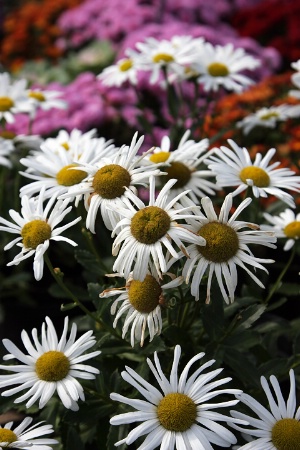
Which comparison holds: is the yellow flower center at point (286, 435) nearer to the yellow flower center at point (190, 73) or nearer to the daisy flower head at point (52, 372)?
the daisy flower head at point (52, 372)

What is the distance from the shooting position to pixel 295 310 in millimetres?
1957

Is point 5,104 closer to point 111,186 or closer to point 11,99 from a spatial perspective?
point 11,99

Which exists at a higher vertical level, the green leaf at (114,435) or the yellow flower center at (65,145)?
the yellow flower center at (65,145)

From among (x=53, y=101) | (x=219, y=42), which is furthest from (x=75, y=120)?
(x=219, y=42)

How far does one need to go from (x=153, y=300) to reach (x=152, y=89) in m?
2.12

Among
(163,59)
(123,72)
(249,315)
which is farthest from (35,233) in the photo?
(123,72)

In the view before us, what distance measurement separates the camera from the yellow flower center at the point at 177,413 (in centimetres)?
92

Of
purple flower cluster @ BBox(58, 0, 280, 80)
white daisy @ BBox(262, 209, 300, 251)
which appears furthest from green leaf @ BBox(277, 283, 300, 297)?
purple flower cluster @ BBox(58, 0, 280, 80)

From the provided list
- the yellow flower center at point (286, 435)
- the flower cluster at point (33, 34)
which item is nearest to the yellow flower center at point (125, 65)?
the yellow flower center at point (286, 435)

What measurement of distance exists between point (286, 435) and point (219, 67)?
1.27 meters

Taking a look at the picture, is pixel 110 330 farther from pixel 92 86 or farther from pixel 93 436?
pixel 92 86

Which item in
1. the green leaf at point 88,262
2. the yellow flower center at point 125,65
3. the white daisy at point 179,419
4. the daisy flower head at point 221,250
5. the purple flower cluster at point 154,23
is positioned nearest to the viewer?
the white daisy at point 179,419

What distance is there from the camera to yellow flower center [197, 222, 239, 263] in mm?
1014

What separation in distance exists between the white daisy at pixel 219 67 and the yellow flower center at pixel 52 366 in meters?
1.05
